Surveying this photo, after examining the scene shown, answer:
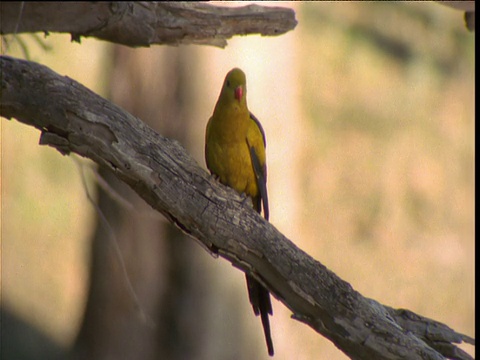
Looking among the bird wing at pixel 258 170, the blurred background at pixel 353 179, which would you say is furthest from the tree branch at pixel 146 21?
the blurred background at pixel 353 179

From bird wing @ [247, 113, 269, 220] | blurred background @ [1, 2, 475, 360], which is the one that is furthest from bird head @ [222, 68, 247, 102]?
blurred background @ [1, 2, 475, 360]

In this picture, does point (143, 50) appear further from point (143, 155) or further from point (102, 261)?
point (143, 155)

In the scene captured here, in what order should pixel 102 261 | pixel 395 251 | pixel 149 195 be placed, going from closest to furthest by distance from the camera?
pixel 149 195
pixel 102 261
pixel 395 251

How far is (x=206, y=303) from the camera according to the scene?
5.77 metres

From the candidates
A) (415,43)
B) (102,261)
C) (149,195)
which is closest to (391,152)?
(415,43)

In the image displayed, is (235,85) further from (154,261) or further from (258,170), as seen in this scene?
(154,261)

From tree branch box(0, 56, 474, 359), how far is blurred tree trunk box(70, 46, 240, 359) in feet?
8.08

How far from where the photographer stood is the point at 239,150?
12.6 feet

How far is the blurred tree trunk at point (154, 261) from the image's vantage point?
19.0 feet

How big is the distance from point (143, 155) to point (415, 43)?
9.26 metres

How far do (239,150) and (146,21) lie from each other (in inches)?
43.1

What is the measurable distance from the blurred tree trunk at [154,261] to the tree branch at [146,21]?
2.64 meters

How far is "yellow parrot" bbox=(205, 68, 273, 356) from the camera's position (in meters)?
3.69

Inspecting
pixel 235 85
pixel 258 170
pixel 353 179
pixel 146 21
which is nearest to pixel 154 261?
pixel 258 170
